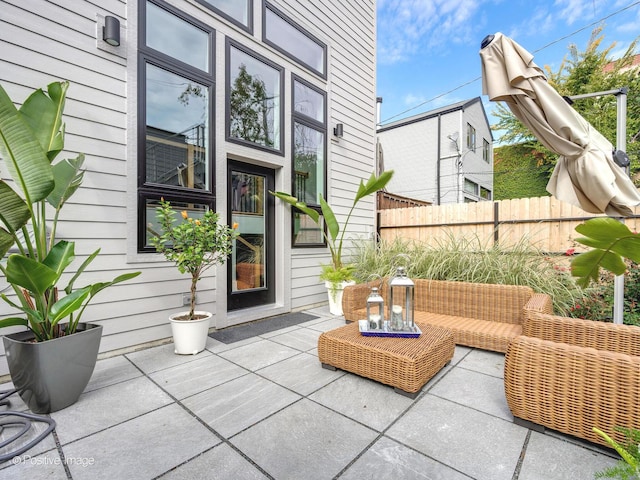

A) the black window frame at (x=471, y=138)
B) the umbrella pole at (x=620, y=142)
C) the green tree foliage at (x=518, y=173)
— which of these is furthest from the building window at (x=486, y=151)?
the umbrella pole at (x=620, y=142)

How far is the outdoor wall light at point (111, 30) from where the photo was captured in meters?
2.81

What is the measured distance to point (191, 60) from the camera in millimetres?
3484

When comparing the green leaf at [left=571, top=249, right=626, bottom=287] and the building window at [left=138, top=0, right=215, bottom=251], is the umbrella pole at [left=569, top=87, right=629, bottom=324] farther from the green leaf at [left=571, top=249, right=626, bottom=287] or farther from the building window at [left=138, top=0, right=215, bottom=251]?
the building window at [left=138, top=0, right=215, bottom=251]

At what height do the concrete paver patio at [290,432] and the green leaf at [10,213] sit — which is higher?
the green leaf at [10,213]

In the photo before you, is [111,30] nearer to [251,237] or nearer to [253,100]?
[253,100]

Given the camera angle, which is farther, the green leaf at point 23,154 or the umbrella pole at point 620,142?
the umbrella pole at point 620,142

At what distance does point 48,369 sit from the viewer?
189 centimetres

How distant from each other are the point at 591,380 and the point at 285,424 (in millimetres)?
1633

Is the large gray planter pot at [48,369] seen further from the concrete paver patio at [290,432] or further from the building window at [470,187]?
the building window at [470,187]

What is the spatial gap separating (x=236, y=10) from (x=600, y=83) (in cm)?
1369

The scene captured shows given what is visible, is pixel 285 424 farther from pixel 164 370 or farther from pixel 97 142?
pixel 97 142

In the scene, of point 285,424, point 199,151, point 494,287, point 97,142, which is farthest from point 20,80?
point 494,287

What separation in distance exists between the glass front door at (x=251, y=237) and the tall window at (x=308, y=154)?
46cm

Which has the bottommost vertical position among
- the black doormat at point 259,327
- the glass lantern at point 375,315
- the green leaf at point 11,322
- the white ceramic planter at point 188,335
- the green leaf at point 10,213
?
the black doormat at point 259,327
